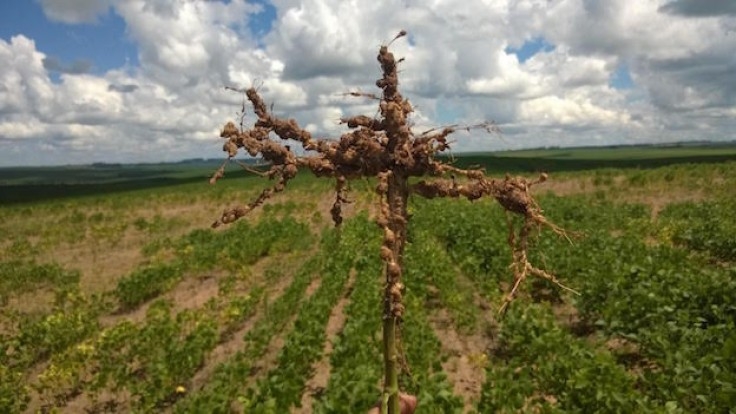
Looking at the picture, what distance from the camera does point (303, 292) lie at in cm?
1405

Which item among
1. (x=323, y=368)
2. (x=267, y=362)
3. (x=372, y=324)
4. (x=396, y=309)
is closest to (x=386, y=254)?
(x=396, y=309)

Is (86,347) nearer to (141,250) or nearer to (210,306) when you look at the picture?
(210,306)

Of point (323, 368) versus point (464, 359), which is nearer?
point (464, 359)

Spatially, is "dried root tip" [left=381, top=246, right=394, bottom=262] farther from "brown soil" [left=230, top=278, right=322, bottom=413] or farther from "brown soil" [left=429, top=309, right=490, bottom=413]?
"brown soil" [left=230, top=278, right=322, bottom=413]

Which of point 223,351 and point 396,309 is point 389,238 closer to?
point 396,309

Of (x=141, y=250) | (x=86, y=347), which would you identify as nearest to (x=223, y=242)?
(x=141, y=250)

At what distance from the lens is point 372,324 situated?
9922mm

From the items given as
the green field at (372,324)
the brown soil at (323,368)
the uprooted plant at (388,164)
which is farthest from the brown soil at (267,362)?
the uprooted plant at (388,164)

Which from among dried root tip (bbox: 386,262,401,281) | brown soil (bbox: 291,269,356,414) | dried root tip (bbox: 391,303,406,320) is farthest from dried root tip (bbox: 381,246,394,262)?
brown soil (bbox: 291,269,356,414)

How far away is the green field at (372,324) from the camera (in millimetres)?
6531

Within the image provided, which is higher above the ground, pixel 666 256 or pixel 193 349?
pixel 666 256

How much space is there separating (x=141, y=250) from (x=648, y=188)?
27473 millimetres

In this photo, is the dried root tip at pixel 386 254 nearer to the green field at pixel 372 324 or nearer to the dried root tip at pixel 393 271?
the dried root tip at pixel 393 271

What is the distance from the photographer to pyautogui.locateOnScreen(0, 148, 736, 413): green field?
6.53m
